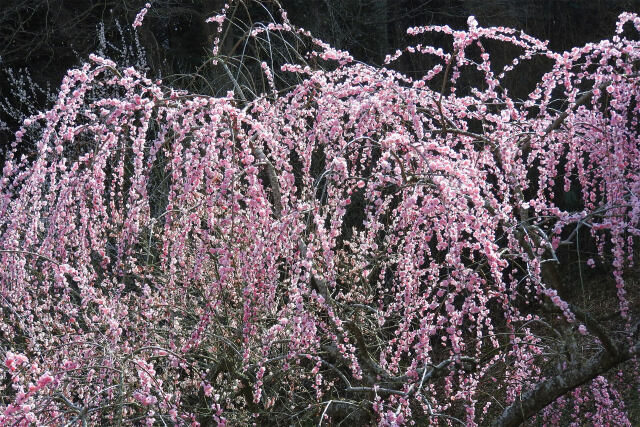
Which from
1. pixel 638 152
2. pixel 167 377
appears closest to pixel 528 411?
pixel 638 152

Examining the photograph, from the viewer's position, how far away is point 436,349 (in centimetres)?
788

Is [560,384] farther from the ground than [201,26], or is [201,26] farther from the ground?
[201,26]

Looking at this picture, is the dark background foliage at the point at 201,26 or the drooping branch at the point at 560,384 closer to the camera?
the drooping branch at the point at 560,384

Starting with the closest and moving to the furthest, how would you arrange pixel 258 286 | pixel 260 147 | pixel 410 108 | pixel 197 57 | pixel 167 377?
1. pixel 410 108
2. pixel 258 286
3. pixel 260 147
4. pixel 167 377
5. pixel 197 57

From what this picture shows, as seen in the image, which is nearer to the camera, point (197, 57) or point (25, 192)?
point (25, 192)

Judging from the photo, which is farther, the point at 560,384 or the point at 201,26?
the point at 201,26

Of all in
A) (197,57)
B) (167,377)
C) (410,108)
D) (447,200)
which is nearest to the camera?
(447,200)

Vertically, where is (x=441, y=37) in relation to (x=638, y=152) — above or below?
above

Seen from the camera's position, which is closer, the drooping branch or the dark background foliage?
the drooping branch

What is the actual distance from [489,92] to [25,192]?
2.04 m

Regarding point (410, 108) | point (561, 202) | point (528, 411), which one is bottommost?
point (528, 411)

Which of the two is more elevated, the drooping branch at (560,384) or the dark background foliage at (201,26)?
the dark background foliage at (201,26)

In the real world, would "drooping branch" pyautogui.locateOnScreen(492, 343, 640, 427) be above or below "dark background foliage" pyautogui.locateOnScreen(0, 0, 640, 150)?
below

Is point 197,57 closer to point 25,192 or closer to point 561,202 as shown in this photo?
point 561,202
